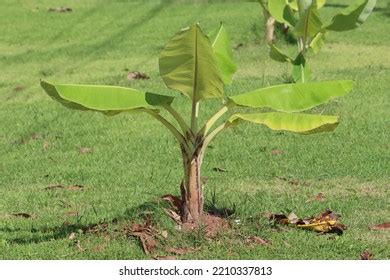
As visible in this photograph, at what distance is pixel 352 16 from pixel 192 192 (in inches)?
77.4

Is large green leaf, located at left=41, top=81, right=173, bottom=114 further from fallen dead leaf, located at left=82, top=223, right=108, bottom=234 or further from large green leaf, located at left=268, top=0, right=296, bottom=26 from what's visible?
large green leaf, located at left=268, top=0, right=296, bottom=26

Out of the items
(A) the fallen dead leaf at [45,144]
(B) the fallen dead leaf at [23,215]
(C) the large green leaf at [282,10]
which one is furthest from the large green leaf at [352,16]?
(A) the fallen dead leaf at [45,144]

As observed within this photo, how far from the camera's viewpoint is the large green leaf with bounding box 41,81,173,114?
414 cm

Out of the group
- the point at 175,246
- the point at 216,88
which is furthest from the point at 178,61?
the point at 175,246

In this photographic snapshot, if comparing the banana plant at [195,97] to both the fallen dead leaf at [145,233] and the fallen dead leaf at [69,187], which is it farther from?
the fallen dead leaf at [69,187]

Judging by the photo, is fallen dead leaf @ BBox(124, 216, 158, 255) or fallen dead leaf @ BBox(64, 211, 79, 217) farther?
fallen dead leaf @ BBox(64, 211, 79, 217)

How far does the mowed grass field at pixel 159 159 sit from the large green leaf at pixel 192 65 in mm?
719

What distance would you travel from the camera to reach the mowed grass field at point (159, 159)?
4547 mm

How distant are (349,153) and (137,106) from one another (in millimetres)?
2915

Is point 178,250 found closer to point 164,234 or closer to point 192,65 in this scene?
point 164,234

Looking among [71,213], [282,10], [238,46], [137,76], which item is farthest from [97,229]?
[238,46]

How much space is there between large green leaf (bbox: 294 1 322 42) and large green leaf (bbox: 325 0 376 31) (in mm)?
469

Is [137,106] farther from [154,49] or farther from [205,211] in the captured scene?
[154,49]

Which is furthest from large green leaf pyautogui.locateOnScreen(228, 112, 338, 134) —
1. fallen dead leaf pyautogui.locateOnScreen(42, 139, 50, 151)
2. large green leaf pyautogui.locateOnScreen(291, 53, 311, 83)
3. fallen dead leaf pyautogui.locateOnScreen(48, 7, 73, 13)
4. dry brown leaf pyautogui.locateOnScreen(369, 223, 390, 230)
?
fallen dead leaf pyautogui.locateOnScreen(48, 7, 73, 13)
